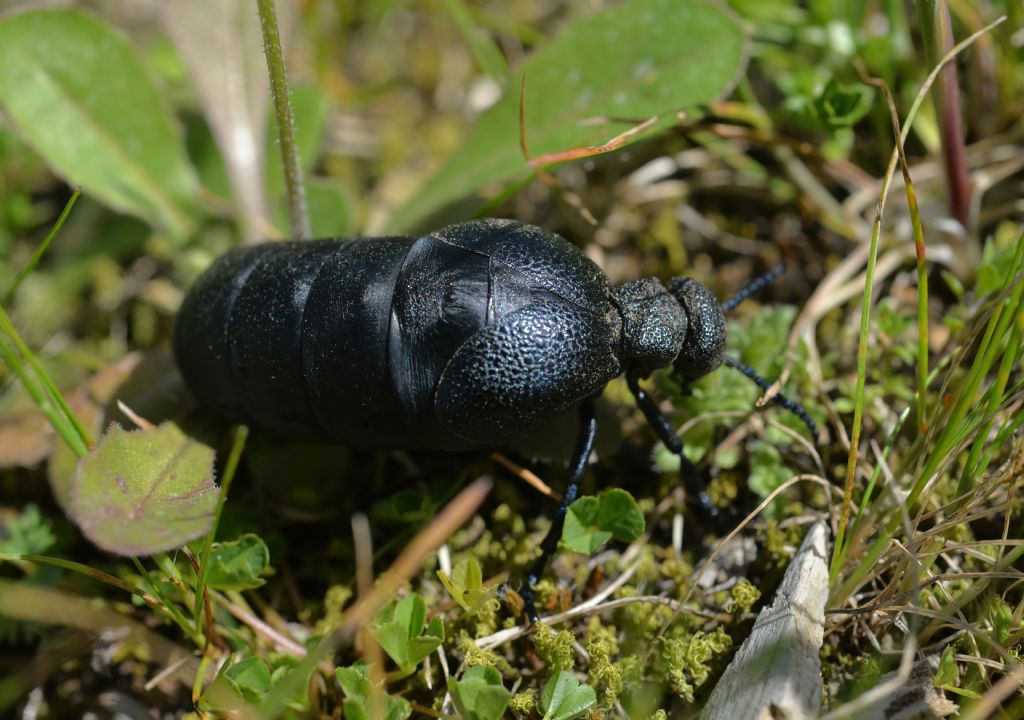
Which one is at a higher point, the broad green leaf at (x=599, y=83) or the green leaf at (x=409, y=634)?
the broad green leaf at (x=599, y=83)

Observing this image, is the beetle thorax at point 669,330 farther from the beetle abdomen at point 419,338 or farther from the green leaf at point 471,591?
the green leaf at point 471,591

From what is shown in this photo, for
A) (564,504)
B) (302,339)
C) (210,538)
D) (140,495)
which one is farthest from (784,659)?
(140,495)

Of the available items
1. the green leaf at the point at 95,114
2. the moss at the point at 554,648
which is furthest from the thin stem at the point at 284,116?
the moss at the point at 554,648

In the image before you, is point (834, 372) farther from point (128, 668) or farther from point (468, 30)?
point (128, 668)

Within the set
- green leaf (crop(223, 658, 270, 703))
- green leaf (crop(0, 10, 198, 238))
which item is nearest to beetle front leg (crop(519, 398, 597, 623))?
green leaf (crop(223, 658, 270, 703))

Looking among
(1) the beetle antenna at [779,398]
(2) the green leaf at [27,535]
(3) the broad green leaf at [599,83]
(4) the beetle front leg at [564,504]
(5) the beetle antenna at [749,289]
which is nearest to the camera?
(4) the beetle front leg at [564,504]

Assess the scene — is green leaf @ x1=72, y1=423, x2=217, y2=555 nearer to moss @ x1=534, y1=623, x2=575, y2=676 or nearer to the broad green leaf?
moss @ x1=534, y1=623, x2=575, y2=676

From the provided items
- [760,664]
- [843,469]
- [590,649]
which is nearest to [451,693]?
[590,649]

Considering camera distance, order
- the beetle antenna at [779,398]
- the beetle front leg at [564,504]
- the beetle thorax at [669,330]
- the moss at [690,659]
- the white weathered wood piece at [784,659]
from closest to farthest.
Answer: the white weathered wood piece at [784,659] → the moss at [690,659] → the beetle front leg at [564,504] → the beetle thorax at [669,330] → the beetle antenna at [779,398]
